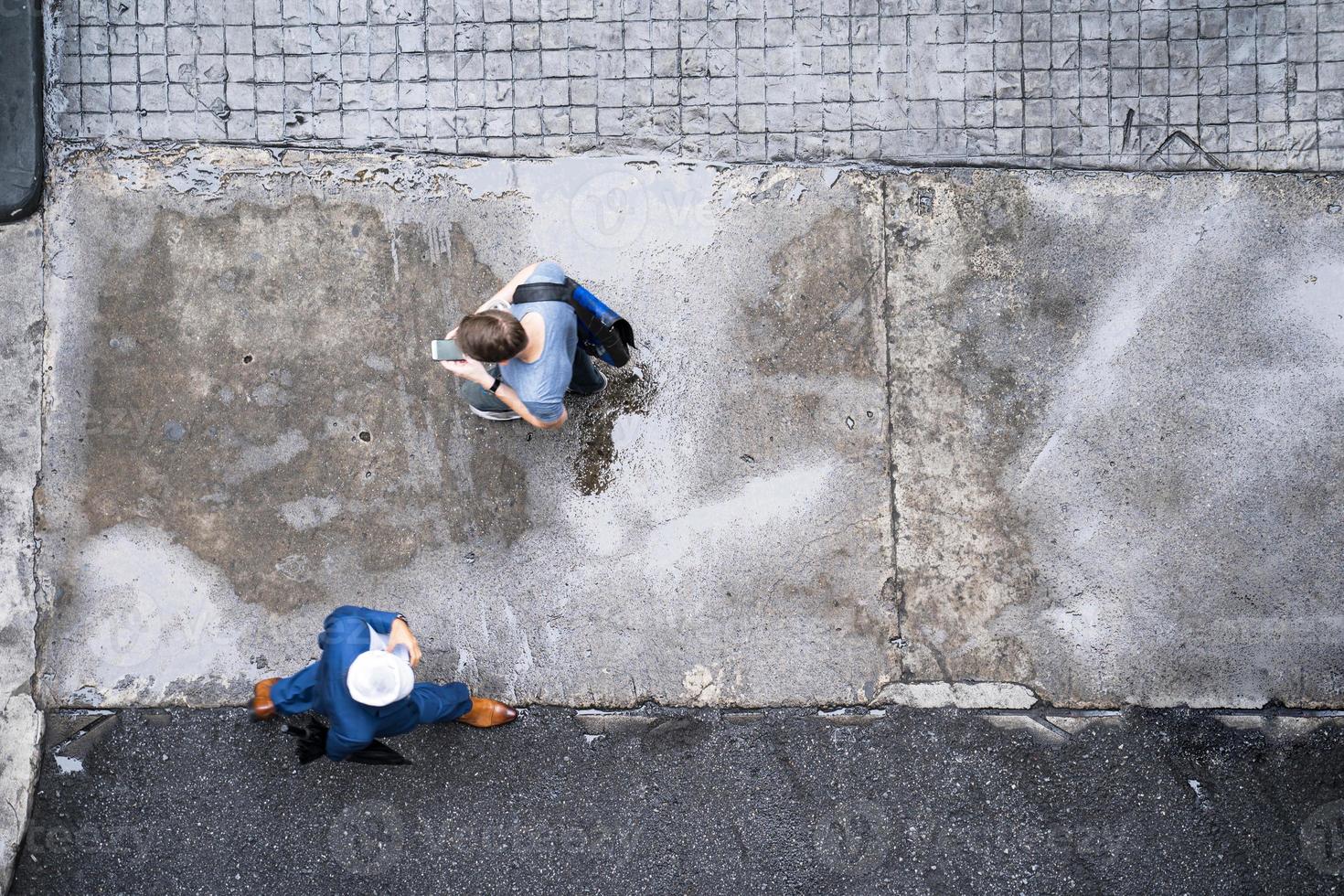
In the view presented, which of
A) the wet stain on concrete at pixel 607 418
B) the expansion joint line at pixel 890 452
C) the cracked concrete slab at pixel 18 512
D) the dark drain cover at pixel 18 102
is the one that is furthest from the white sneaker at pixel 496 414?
the dark drain cover at pixel 18 102

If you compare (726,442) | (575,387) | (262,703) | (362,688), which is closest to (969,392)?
(726,442)

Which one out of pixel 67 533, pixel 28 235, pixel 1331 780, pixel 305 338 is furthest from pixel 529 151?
pixel 1331 780

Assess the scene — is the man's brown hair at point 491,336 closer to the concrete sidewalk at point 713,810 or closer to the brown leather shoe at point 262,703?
the concrete sidewalk at point 713,810

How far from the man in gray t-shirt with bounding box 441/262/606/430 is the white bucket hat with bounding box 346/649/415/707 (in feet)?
4.00

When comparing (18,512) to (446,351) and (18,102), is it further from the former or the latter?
(446,351)

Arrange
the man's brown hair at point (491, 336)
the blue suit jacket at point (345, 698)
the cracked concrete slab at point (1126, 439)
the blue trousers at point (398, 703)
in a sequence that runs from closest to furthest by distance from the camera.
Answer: the man's brown hair at point (491, 336), the blue suit jacket at point (345, 698), the blue trousers at point (398, 703), the cracked concrete slab at point (1126, 439)

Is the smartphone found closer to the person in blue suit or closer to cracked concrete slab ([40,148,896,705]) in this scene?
cracked concrete slab ([40,148,896,705])

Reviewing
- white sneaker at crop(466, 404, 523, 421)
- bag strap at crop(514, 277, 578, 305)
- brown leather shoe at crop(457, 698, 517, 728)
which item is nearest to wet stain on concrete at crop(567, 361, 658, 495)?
white sneaker at crop(466, 404, 523, 421)

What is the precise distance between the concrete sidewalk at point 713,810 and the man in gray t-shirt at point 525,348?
1.92 metres

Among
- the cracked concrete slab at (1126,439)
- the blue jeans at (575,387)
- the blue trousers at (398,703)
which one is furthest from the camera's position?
the cracked concrete slab at (1126,439)

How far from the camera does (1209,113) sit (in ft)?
15.8

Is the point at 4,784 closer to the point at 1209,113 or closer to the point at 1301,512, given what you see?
the point at 1301,512

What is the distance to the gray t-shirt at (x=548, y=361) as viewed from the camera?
3785mm

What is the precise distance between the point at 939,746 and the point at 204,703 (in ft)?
12.9
